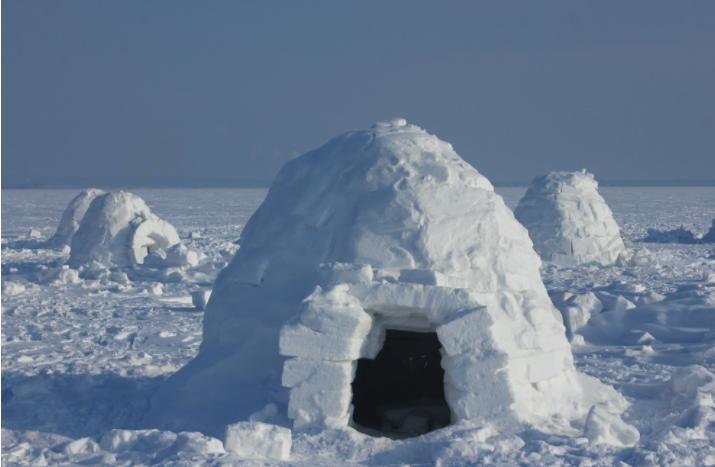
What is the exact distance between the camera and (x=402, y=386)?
28.2 feet

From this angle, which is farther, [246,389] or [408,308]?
[246,389]

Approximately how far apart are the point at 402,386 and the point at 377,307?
2.35 m

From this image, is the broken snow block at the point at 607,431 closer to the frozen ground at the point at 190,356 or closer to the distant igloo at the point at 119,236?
the frozen ground at the point at 190,356

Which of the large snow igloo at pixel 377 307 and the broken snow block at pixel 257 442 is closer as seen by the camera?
the broken snow block at pixel 257 442

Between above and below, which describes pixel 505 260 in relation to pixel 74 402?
above

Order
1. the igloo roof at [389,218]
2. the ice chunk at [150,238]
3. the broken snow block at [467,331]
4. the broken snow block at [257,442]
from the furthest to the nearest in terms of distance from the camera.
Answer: the ice chunk at [150,238]
the igloo roof at [389,218]
the broken snow block at [467,331]
the broken snow block at [257,442]

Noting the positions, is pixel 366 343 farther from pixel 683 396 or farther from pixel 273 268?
pixel 683 396

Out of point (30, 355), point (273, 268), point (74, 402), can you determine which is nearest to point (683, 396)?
point (273, 268)

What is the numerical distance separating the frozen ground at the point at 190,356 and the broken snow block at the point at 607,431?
0.18 m

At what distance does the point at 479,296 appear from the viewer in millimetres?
6656

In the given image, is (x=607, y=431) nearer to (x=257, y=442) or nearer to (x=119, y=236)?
(x=257, y=442)

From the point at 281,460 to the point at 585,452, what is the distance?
6.36 ft

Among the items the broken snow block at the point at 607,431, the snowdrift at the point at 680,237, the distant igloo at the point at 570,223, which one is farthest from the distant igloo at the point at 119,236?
the snowdrift at the point at 680,237

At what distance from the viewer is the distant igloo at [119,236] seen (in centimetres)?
2058
